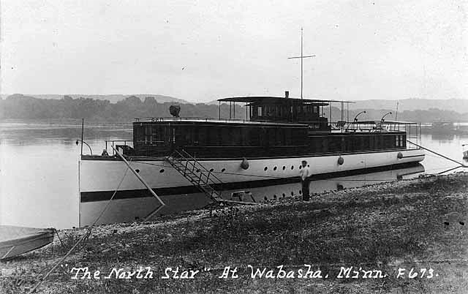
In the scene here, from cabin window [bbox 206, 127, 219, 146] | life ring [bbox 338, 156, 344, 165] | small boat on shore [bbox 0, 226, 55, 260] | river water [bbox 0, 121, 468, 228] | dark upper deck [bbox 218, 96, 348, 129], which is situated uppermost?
dark upper deck [bbox 218, 96, 348, 129]

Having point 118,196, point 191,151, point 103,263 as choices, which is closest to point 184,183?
point 191,151

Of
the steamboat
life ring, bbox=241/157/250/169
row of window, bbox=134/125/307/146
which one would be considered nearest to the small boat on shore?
the steamboat

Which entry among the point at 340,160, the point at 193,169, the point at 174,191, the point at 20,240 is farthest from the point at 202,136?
the point at 340,160

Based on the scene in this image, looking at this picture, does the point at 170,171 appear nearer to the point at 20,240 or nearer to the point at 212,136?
the point at 212,136

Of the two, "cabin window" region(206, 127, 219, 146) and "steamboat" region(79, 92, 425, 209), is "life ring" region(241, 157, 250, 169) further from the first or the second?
"cabin window" region(206, 127, 219, 146)

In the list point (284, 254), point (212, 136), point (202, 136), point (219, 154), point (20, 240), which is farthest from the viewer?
point (219, 154)

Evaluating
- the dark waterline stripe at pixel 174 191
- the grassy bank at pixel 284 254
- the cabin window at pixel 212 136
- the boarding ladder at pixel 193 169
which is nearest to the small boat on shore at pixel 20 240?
the grassy bank at pixel 284 254
